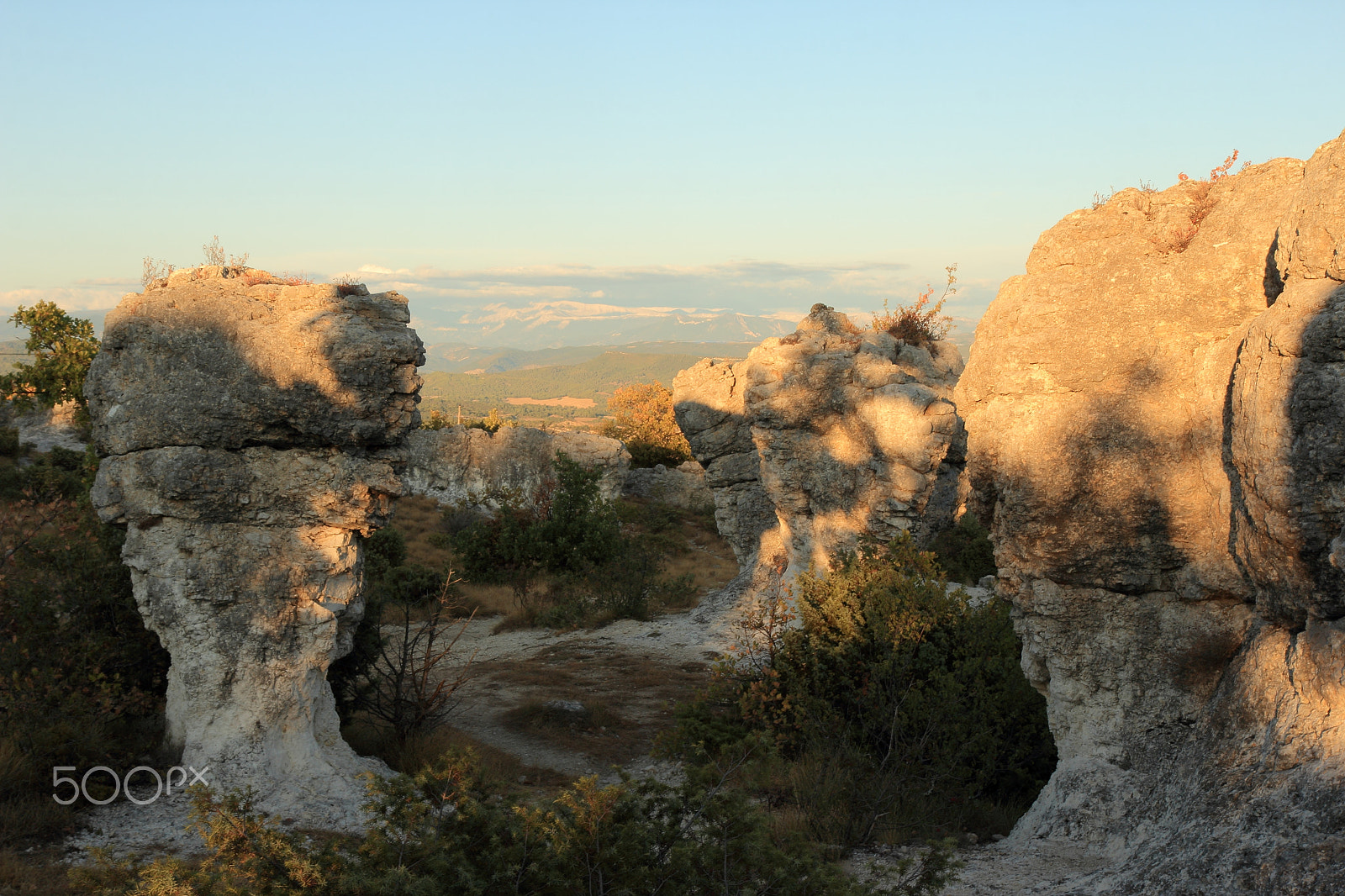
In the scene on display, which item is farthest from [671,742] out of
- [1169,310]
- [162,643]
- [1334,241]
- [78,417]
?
[78,417]

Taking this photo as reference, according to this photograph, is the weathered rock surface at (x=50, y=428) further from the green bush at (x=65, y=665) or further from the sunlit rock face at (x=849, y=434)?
the sunlit rock face at (x=849, y=434)

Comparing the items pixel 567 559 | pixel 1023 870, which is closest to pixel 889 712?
pixel 1023 870

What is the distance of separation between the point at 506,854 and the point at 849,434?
10.3m

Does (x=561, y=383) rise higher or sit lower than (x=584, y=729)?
lower

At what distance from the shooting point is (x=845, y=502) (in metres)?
13.8

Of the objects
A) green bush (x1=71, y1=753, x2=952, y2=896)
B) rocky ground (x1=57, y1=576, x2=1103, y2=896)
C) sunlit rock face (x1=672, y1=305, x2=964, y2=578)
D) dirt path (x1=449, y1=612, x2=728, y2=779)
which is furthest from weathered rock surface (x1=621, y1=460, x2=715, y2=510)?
green bush (x1=71, y1=753, x2=952, y2=896)

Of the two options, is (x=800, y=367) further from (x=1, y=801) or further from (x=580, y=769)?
(x=1, y=801)

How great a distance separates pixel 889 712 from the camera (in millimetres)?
8039

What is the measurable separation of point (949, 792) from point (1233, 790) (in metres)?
3.33

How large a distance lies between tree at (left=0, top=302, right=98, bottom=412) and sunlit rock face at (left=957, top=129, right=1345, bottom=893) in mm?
19715

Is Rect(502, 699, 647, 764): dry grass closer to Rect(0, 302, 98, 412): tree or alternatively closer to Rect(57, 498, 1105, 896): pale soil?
Rect(57, 498, 1105, 896): pale soil

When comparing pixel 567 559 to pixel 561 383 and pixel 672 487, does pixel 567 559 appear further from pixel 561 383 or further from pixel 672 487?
pixel 561 383

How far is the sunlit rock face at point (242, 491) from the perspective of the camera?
7.62m

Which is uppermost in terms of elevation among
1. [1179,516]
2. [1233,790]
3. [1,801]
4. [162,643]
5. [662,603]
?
[1179,516]
